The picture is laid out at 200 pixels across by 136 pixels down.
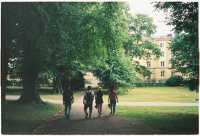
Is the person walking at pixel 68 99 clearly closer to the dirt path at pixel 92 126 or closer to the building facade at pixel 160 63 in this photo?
the dirt path at pixel 92 126

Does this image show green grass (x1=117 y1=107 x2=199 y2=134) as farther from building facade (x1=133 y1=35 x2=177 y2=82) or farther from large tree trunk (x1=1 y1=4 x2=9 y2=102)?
large tree trunk (x1=1 y1=4 x2=9 y2=102)

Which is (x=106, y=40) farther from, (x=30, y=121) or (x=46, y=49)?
(x=30, y=121)

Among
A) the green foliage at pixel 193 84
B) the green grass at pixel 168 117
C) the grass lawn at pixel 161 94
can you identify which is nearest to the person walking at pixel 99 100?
the grass lawn at pixel 161 94

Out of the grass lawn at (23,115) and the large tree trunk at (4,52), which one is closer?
the grass lawn at (23,115)

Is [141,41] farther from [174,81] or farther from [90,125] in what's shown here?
[90,125]

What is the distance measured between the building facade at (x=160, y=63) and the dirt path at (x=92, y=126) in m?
2.07

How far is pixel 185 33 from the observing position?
16672 mm

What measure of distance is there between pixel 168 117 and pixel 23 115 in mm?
6117

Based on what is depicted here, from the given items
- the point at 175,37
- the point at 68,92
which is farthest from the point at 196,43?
the point at 68,92

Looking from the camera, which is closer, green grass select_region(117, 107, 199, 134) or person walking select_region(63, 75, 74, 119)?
green grass select_region(117, 107, 199, 134)

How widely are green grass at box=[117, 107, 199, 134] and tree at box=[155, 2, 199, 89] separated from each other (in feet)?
5.72

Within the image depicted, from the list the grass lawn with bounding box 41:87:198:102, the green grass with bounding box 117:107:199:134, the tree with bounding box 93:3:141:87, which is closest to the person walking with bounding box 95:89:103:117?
the grass lawn with bounding box 41:87:198:102

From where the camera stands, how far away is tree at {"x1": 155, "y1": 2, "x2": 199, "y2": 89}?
53.8 feet

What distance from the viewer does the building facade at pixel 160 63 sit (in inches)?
714
